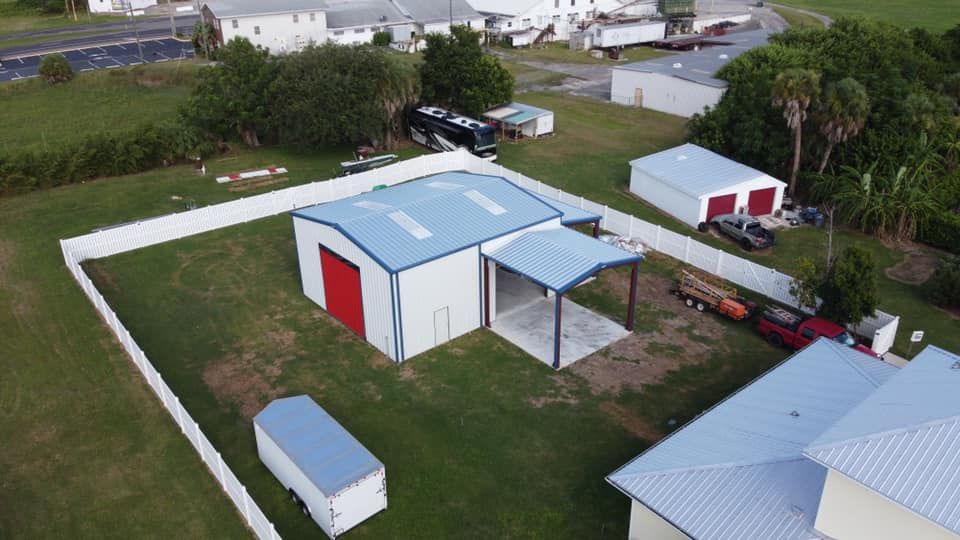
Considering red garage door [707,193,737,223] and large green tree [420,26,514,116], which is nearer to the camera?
red garage door [707,193,737,223]

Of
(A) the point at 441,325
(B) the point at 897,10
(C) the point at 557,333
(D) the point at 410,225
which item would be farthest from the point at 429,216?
(B) the point at 897,10

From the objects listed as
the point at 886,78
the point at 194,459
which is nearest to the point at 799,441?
the point at 194,459

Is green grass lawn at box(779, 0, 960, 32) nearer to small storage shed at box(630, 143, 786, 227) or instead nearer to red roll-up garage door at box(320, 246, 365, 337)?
small storage shed at box(630, 143, 786, 227)

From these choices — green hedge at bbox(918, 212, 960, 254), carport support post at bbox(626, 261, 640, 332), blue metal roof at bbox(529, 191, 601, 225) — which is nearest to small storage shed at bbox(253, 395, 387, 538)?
carport support post at bbox(626, 261, 640, 332)

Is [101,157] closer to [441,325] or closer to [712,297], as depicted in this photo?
[441,325]

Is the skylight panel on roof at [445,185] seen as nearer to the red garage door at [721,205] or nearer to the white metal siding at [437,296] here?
the white metal siding at [437,296]

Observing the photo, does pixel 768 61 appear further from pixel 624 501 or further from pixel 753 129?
pixel 624 501
